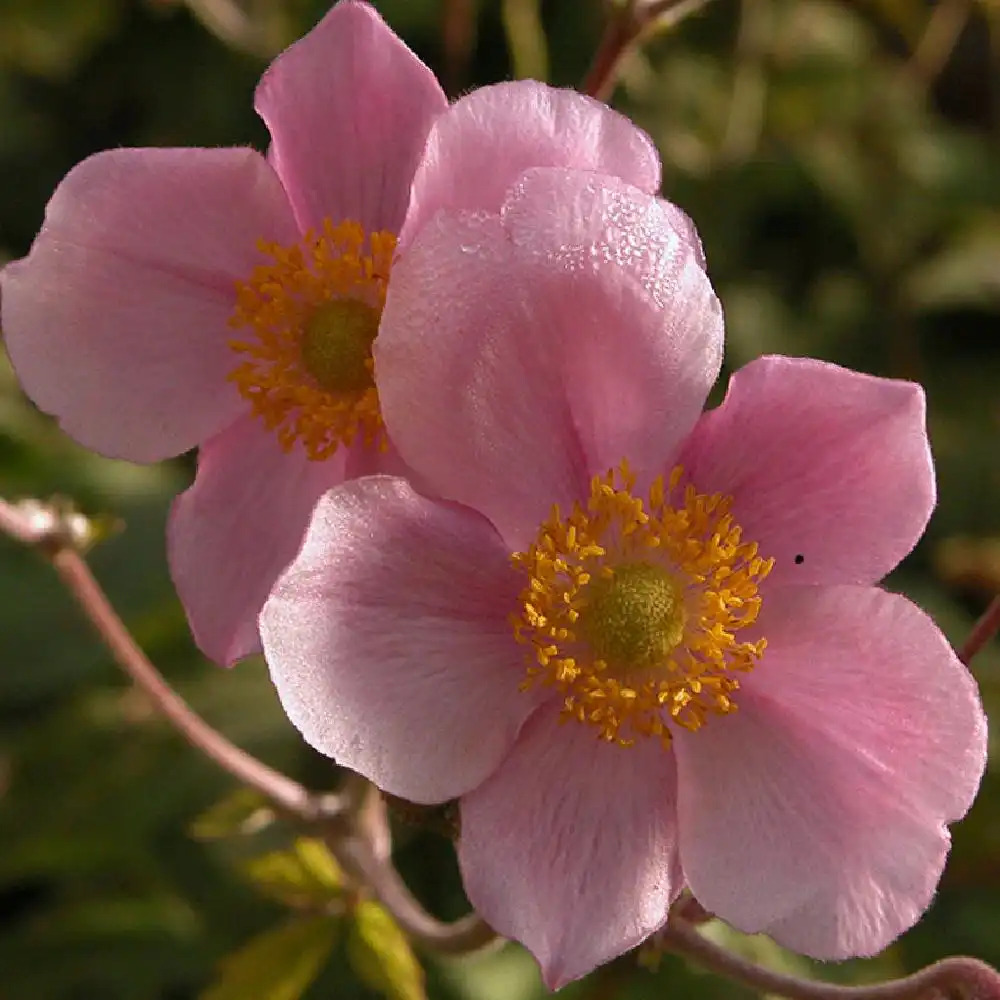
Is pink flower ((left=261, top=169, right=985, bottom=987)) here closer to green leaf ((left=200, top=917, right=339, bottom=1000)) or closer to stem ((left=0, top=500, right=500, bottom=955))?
stem ((left=0, top=500, right=500, bottom=955))

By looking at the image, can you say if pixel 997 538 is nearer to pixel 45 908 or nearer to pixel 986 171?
pixel 986 171

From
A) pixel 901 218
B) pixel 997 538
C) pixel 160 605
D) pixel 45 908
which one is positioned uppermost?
pixel 901 218

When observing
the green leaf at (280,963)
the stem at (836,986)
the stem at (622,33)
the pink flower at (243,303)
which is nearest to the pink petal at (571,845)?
the stem at (836,986)

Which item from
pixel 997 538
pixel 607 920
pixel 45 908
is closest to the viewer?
pixel 607 920

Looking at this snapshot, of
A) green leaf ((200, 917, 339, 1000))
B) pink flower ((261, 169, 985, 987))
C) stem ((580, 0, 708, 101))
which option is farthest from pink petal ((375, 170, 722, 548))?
green leaf ((200, 917, 339, 1000))

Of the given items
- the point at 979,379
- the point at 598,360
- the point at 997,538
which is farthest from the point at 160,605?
the point at 979,379

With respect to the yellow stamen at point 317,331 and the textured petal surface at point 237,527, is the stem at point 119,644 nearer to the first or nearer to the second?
the textured petal surface at point 237,527
